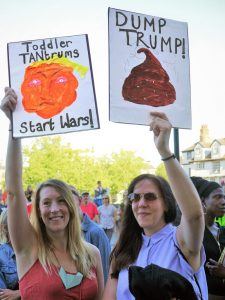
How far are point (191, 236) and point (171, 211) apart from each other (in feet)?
1.25

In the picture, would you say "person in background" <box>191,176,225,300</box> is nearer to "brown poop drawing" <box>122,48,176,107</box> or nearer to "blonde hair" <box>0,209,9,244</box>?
"brown poop drawing" <box>122,48,176,107</box>

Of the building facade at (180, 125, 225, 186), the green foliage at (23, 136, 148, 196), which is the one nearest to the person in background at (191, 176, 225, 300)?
the green foliage at (23, 136, 148, 196)

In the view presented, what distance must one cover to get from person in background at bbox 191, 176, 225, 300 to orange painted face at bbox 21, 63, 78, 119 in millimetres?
1893

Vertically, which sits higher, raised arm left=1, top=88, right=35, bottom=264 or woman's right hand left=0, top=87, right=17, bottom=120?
woman's right hand left=0, top=87, right=17, bottom=120

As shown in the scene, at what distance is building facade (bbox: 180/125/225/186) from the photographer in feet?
275

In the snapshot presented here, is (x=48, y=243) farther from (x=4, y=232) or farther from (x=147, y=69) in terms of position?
(x=147, y=69)

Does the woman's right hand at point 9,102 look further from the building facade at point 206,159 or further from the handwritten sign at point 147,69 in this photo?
the building facade at point 206,159

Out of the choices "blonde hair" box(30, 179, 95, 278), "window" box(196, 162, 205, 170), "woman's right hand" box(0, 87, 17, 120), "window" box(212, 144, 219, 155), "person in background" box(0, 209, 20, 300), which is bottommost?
"window" box(196, 162, 205, 170)

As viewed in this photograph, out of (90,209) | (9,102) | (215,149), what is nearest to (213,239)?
(9,102)

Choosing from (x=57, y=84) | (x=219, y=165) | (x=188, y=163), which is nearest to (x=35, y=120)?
(x=57, y=84)

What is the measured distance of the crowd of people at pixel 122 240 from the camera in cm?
214

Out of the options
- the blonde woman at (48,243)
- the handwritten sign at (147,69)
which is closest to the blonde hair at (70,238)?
the blonde woman at (48,243)

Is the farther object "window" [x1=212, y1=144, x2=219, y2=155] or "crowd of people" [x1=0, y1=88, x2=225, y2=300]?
"window" [x1=212, y1=144, x2=219, y2=155]

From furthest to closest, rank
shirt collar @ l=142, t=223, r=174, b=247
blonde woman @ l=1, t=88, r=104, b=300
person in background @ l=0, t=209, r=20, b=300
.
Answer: person in background @ l=0, t=209, r=20, b=300 < blonde woman @ l=1, t=88, r=104, b=300 < shirt collar @ l=142, t=223, r=174, b=247
